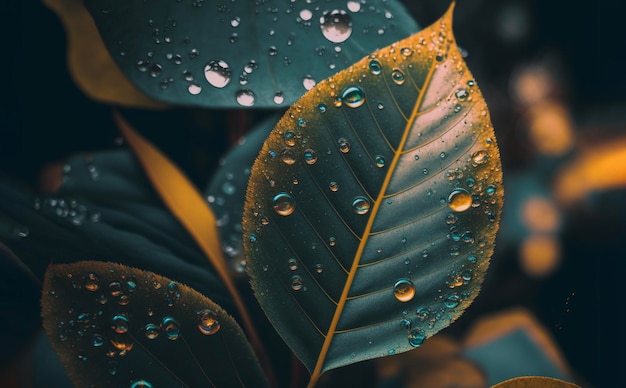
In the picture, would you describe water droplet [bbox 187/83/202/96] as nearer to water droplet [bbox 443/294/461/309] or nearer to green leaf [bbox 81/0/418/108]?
green leaf [bbox 81/0/418/108]

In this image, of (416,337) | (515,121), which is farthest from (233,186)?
(515,121)

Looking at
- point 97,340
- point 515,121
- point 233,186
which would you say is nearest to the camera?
point 97,340

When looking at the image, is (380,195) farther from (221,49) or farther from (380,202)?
(221,49)

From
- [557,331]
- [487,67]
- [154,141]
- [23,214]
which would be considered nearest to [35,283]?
[23,214]

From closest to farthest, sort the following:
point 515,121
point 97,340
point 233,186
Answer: point 97,340
point 233,186
point 515,121

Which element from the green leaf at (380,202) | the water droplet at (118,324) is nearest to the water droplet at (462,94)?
the green leaf at (380,202)

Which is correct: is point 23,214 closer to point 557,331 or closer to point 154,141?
point 154,141

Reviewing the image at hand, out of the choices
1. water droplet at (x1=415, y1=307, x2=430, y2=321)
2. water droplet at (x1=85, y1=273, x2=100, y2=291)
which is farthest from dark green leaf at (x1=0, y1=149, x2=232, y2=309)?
water droplet at (x1=415, y1=307, x2=430, y2=321)
